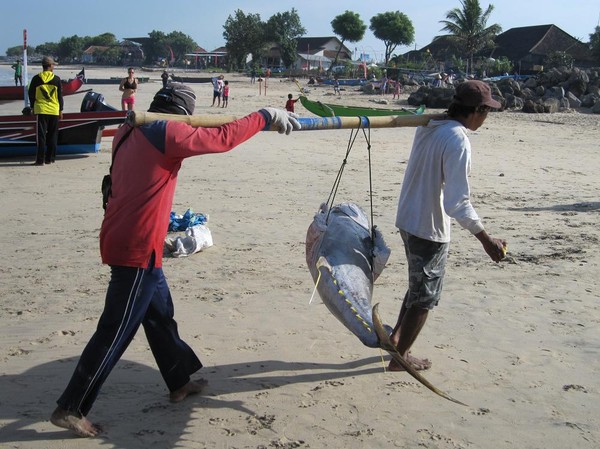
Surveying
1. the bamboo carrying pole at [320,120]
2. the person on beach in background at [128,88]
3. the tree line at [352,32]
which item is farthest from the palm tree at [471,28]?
the bamboo carrying pole at [320,120]

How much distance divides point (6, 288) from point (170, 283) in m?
1.40

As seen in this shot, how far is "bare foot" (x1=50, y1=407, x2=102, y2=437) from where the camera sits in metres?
3.32

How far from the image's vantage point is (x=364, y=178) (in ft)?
36.2

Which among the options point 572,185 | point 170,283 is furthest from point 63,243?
point 572,185

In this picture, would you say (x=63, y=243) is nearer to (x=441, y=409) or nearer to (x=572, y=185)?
(x=441, y=409)

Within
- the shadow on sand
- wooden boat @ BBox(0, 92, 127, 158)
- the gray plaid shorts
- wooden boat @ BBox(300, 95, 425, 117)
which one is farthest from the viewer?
wooden boat @ BBox(0, 92, 127, 158)

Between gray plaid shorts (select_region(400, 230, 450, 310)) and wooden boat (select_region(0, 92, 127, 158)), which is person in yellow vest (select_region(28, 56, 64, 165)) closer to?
wooden boat (select_region(0, 92, 127, 158))

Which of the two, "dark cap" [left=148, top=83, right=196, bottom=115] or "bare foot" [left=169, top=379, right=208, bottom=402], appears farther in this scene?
"bare foot" [left=169, top=379, right=208, bottom=402]

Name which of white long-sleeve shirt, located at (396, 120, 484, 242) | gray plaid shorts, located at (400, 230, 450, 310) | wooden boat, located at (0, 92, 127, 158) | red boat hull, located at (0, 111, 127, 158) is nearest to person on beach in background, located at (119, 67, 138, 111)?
wooden boat, located at (0, 92, 127, 158)

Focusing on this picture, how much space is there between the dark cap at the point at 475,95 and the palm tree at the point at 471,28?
2102 inches

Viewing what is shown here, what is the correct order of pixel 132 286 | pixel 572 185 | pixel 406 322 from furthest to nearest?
pixel 572 185, pixel 406 322, pixel 132 286

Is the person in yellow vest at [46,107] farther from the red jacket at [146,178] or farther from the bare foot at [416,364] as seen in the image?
the bare foot at [416,364]

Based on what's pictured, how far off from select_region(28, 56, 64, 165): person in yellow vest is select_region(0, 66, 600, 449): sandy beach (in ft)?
7.97

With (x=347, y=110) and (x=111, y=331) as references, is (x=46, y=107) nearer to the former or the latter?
(x=347, y=110)
